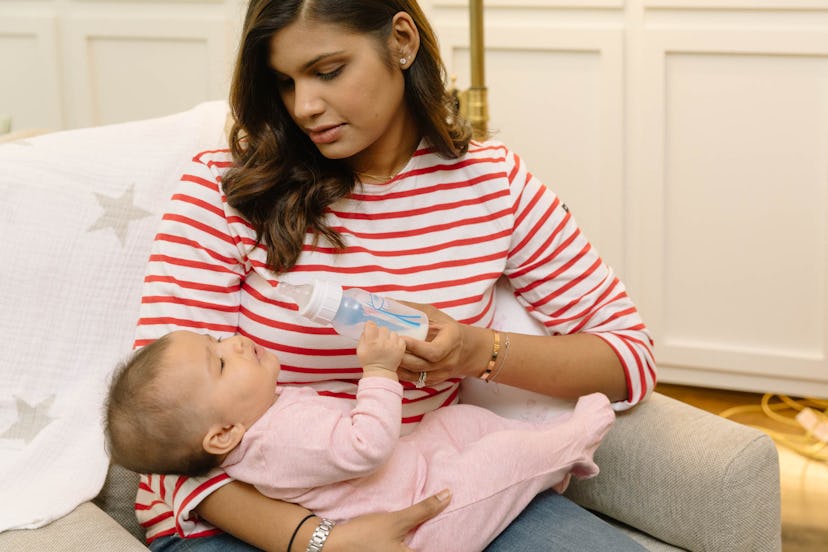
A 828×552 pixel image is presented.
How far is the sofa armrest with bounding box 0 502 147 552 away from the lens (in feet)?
3.95

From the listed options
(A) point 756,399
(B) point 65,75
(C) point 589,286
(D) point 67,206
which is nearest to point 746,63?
(A) point 756,399

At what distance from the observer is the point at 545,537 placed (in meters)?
1.32

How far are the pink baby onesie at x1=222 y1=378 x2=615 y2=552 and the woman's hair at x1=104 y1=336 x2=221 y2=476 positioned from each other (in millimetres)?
60

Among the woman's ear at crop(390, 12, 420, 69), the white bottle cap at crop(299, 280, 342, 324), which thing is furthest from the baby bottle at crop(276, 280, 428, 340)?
the woman's ear at crop(390, 12, 420, 69)

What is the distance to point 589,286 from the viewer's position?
1.53m

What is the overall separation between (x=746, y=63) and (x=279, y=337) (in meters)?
1.71

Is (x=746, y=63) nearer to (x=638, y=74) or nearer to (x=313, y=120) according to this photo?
(x=638, y=74)

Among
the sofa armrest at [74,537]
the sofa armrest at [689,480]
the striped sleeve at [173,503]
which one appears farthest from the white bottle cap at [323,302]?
the sofa armrest at [689,480]

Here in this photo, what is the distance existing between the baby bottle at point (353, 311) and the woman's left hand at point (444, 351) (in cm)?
2

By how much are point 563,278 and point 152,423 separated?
631mm

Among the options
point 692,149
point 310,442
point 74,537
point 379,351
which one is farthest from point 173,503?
point 692,149

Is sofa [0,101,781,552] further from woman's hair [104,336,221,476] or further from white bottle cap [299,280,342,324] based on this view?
white bottle cap [299,280,342,324]

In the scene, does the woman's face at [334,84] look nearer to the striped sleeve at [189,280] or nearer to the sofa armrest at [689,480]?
the striped sleeve at [189,280]

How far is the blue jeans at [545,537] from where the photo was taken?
1303 millimetres
